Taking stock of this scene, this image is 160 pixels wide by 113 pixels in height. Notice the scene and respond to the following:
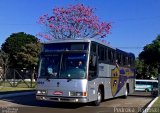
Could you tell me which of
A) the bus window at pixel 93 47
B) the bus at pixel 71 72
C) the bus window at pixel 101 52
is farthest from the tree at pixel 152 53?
the bus window at pixel 93 47

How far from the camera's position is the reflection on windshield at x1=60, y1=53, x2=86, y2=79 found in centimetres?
1689

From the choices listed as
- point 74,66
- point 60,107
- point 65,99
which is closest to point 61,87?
point 65,99

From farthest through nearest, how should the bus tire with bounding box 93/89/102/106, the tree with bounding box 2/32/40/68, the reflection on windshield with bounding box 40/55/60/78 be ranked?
the tree with bounding box 2/32/40/68 < the bus tire with bounding box 93/89/102/106 < the reflection on windshield with bounding box 40/55/60/78

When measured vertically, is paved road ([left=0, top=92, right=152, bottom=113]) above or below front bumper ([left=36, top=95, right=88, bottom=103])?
below

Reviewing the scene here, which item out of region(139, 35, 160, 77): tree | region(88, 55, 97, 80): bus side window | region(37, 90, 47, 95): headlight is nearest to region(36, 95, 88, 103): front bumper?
region(37, 90, 47, 95): headlight

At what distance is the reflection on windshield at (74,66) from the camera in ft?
55.4

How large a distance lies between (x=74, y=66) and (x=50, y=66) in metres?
1.20

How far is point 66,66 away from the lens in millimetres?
17047

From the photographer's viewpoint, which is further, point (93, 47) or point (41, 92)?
point (93, 47)

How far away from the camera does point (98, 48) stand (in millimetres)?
18828

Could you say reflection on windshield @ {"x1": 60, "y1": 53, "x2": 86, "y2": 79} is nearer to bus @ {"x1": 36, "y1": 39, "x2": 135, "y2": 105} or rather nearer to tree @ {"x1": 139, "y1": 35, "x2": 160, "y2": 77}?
bus @ {"x1": 36, "y1": 39, "x2": 135, "y2": 105}

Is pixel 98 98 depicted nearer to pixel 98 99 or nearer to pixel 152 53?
Answer: pixel 98 99

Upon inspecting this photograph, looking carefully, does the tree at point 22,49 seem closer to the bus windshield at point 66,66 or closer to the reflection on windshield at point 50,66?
the reflection on windshield at point 50,66

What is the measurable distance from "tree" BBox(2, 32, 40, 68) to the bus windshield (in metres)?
57.0
